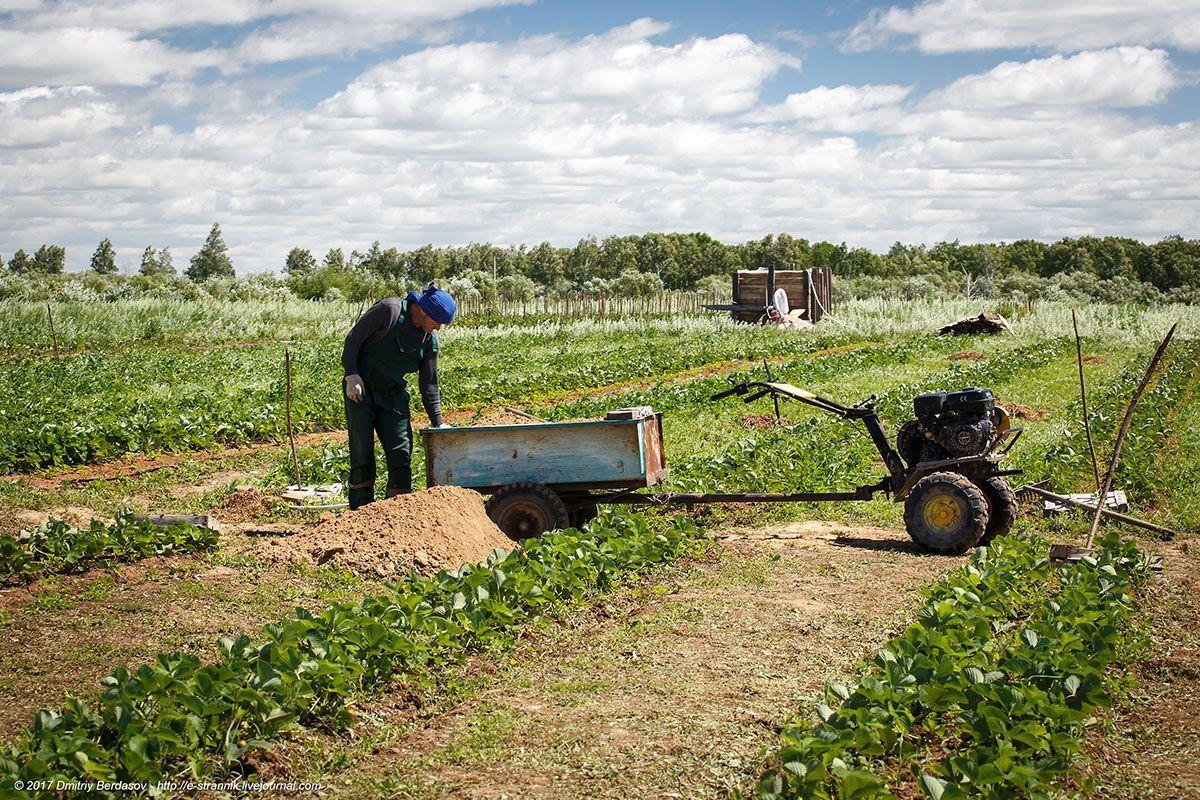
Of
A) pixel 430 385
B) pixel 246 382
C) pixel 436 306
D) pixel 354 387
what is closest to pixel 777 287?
pixel 246 382

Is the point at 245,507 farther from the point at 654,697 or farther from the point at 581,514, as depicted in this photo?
the point at 654,697

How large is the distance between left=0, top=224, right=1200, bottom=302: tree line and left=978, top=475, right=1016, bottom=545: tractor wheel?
46500 mm

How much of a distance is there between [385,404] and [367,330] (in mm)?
602

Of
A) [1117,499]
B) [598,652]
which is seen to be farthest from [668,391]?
[598,652]

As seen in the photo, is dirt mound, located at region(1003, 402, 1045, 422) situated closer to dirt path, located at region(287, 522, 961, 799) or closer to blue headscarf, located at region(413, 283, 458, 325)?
dirt path, located at region(287, 522, 961, 799)

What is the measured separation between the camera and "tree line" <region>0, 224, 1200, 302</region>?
6047 centimetres

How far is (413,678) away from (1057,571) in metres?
4.16

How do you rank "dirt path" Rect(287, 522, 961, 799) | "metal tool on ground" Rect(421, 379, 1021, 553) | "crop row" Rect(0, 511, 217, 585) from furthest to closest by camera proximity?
"metal tool on ground" Rect(421, 379, 1021, 553) < "crop row" Rect(0, 511, 217, 585) < "dirt path" Rect(287, 522, 961, 799)

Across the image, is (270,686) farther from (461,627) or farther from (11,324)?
(11,324)

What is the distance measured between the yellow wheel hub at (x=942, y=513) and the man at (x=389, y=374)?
3.74 m

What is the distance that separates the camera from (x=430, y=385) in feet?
28.1

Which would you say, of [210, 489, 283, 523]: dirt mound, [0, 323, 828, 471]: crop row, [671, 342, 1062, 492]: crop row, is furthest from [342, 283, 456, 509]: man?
[0, 323, 828, 471]: crop row

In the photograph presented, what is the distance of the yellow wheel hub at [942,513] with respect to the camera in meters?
7.90

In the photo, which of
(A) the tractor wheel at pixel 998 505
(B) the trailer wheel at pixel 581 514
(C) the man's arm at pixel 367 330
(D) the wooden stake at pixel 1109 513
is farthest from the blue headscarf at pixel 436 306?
(D) the wooden stake at pixel 1109 513
